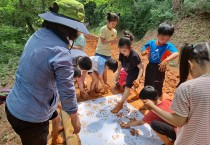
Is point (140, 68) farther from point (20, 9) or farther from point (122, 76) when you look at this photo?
point (20, 9)

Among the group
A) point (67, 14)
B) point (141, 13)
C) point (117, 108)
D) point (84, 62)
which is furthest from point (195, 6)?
point (67, 14)

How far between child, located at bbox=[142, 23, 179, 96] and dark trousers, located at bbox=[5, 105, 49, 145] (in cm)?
195

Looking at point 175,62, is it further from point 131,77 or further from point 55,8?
point 55,8

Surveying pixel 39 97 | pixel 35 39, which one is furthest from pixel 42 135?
pixel 35 39

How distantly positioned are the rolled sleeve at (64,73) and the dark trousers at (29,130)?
41 cm

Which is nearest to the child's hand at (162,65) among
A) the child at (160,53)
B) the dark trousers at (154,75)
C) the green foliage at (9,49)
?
the child at (160,53)

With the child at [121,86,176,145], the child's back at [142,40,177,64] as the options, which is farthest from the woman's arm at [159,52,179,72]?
the child at [121,86,176,145]

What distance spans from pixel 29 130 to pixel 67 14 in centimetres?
110

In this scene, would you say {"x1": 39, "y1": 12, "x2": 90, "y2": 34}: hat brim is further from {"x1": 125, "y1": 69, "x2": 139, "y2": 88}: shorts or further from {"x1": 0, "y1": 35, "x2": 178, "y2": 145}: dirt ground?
{"x1": 0, "y1": 35, "x2": 178, "y2": 145}: dirt ground

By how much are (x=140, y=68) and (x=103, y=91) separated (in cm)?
108

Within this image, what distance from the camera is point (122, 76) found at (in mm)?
4148

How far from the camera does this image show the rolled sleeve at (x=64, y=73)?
1.66m

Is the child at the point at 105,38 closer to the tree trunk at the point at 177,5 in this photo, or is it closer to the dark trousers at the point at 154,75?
the dark trousers at the point at 154,75

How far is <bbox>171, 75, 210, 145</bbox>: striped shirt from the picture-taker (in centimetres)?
146
